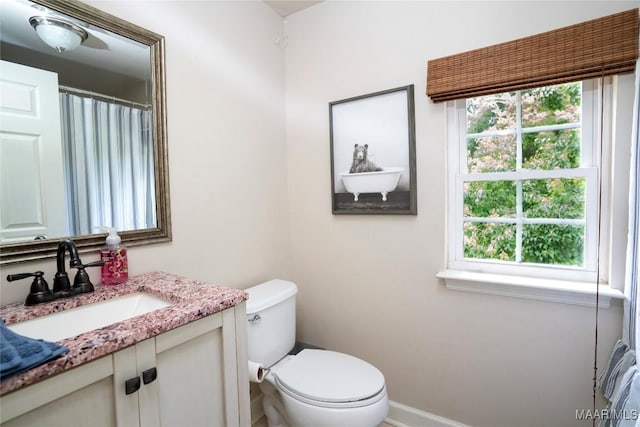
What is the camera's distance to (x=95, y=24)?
1.17 metres

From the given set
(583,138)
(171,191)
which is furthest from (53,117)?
(583,138)

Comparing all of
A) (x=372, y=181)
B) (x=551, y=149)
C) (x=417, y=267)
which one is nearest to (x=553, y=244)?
(x=551, y=149)

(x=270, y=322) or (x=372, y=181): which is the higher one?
(x=372, y=181)

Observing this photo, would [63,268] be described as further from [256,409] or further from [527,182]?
[527,182]

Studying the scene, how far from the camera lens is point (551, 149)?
4.56 ft

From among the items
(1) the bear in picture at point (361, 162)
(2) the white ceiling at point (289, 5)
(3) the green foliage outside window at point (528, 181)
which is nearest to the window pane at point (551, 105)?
(3) the green foliage outside window at point (528, 181)

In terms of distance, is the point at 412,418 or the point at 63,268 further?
the point at 412,418

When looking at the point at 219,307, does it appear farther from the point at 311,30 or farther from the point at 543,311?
the point at 311,30

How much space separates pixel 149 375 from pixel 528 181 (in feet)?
5.39

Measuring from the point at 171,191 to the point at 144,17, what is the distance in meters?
0.73

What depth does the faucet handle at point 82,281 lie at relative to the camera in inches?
40.6

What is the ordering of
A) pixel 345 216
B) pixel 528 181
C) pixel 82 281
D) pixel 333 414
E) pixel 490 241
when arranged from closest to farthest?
1. pixel 82 281
2. pixel 333 414
3. pixel 528 181
4. pixel 490 241
5. pixel 345 216

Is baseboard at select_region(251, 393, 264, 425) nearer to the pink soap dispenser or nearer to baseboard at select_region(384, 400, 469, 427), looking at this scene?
baseboard at select_region(384, 400, 469, 427)

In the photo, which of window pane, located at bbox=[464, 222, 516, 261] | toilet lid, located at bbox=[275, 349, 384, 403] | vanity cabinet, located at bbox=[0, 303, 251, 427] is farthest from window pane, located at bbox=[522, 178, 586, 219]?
vanity cabinet, located at bbox=[0, 303, 251, 427]
